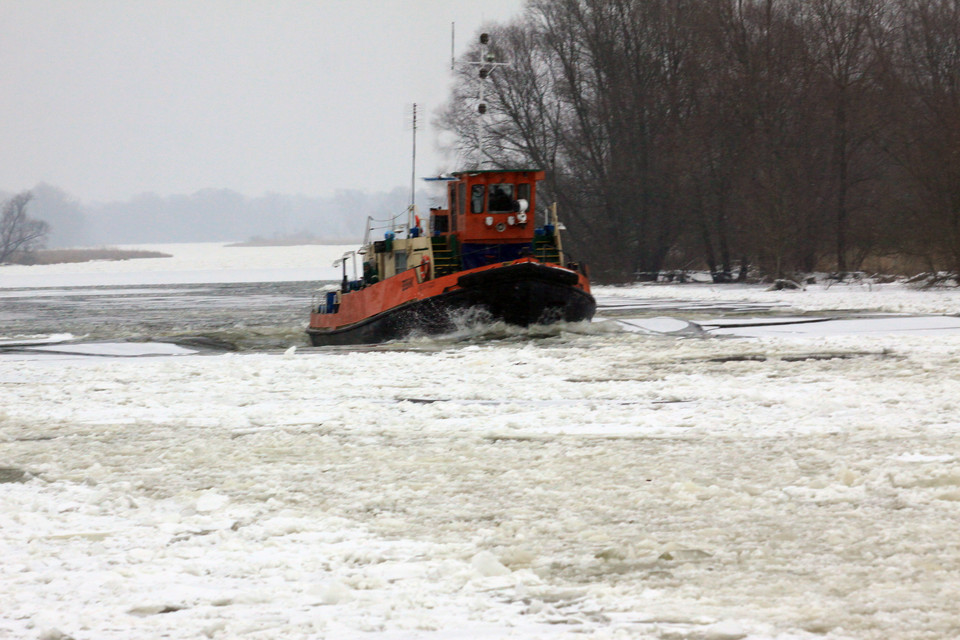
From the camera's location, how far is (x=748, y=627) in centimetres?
404

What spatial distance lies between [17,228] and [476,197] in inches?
4162

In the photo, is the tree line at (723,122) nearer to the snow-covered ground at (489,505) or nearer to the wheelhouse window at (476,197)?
the wheelhouse window at (476,197)

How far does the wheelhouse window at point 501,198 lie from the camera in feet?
66.4

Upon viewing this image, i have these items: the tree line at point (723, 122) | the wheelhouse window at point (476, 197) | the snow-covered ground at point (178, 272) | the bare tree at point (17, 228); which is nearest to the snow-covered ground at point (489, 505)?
the wheelhouse window at point (476, 197)

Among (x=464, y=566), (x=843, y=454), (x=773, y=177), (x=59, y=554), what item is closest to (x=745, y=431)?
(x=843, y=454)

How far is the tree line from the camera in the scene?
114 feet

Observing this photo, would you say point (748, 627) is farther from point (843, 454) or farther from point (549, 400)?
point (549, 400)

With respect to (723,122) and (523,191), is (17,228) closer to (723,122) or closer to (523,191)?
(723,122)

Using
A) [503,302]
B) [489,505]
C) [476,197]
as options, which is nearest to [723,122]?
[476,197]

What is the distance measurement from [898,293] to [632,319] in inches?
372

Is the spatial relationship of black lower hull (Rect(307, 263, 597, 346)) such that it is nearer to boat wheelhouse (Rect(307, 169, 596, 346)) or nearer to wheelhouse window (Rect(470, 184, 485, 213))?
boat wheelhouse (Rect(307, 169, 596, 346))

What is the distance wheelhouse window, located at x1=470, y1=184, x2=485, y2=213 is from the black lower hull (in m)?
2.35

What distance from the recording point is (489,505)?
605cm

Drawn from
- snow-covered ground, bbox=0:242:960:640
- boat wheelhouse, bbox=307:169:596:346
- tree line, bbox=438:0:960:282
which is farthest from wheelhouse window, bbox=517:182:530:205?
tree line, bbox=438:0:960:282
